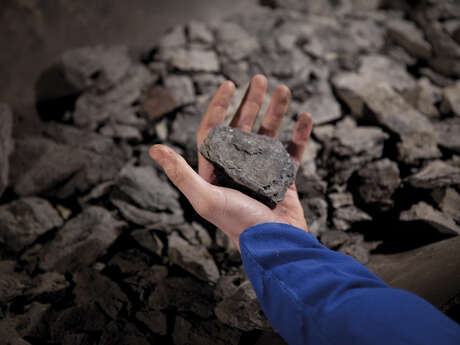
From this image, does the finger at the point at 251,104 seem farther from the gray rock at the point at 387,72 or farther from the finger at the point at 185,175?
the gray rock at the point at 387,72

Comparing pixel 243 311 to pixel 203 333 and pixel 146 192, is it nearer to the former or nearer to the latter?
pixel 203 333

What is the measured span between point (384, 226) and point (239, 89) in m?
1.56

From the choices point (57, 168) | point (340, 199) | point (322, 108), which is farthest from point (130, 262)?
point (322, 108)

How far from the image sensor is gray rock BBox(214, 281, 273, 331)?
1509 millimetres

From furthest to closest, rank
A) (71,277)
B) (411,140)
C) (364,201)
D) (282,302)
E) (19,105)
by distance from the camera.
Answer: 1. (19,105)
2. (411,140)
3. (364,201)
4. (71,277)
5. (282,302)

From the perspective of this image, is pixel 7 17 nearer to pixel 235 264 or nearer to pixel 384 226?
pixel 235 264

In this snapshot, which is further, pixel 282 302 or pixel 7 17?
pixel 7 17

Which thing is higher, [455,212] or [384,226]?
[455,212]

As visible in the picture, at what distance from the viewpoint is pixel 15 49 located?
8.43 ft

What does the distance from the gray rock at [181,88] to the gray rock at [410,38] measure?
2431mm

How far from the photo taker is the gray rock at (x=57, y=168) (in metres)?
2.06

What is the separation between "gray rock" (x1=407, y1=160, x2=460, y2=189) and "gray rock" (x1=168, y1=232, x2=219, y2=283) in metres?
1.43

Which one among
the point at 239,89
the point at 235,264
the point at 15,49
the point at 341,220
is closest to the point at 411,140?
the point at 341,220

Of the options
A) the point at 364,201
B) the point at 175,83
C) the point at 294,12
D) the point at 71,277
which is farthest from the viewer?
the point at 294,12
